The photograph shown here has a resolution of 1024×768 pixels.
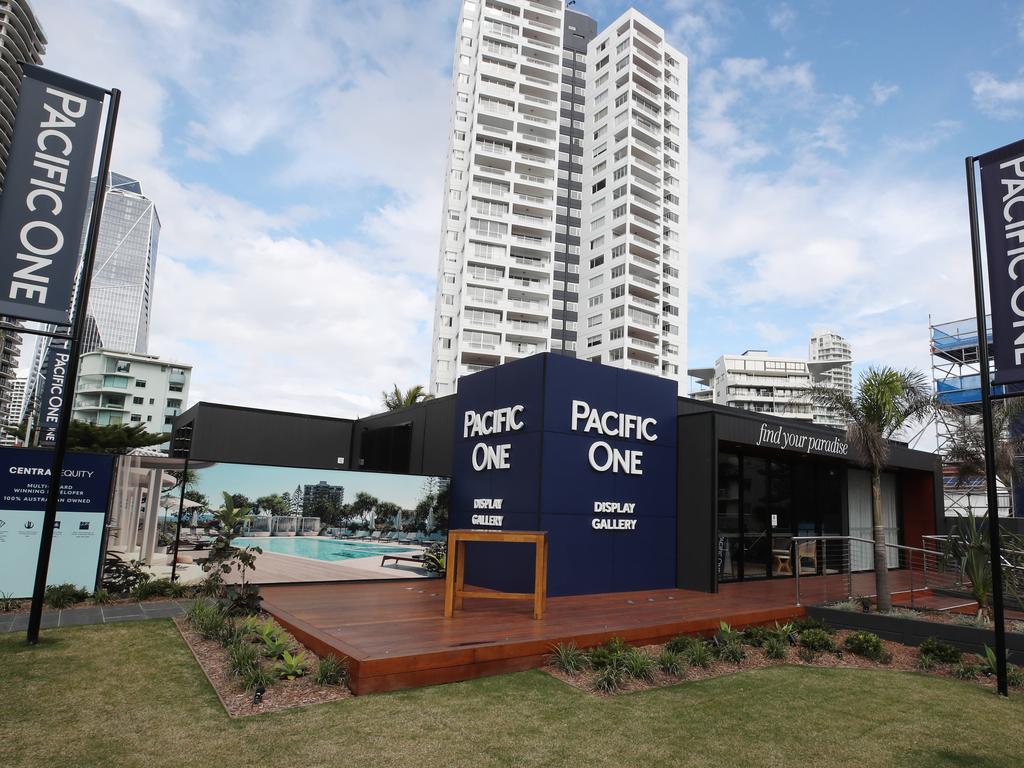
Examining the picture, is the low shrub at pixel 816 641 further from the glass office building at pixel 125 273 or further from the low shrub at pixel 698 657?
the glass office building at pixel 125 273

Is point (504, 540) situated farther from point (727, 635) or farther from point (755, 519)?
point (755, 519)

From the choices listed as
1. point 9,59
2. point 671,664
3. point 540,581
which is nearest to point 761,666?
point 671,664

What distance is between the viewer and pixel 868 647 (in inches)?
298

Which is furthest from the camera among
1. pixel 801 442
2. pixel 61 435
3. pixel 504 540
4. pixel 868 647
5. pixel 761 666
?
pixel 801 442

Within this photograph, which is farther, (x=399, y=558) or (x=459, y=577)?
(x=399, y=558)

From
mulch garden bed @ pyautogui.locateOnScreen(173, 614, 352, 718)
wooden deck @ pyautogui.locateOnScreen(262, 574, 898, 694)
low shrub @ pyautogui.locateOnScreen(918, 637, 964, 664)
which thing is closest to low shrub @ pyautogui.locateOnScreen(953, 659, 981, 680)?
low shrub @ pyautogui.locateOnScreen(918, 637, 964, 664)

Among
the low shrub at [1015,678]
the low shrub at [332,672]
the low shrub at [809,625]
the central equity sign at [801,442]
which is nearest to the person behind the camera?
the low shrub at [332,672]

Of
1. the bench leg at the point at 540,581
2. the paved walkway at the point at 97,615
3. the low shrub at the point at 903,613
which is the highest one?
the bench leg at the point at 540,581

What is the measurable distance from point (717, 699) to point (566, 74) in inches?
2856

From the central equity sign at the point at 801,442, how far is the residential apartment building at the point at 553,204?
109 feet

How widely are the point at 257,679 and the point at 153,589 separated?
5.11m

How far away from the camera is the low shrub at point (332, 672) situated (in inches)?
213

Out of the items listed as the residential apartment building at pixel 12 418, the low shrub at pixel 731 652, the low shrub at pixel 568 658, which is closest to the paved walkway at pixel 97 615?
the low shrub at pixel 568 658

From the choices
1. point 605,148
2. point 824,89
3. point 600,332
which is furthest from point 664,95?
point 824,89
